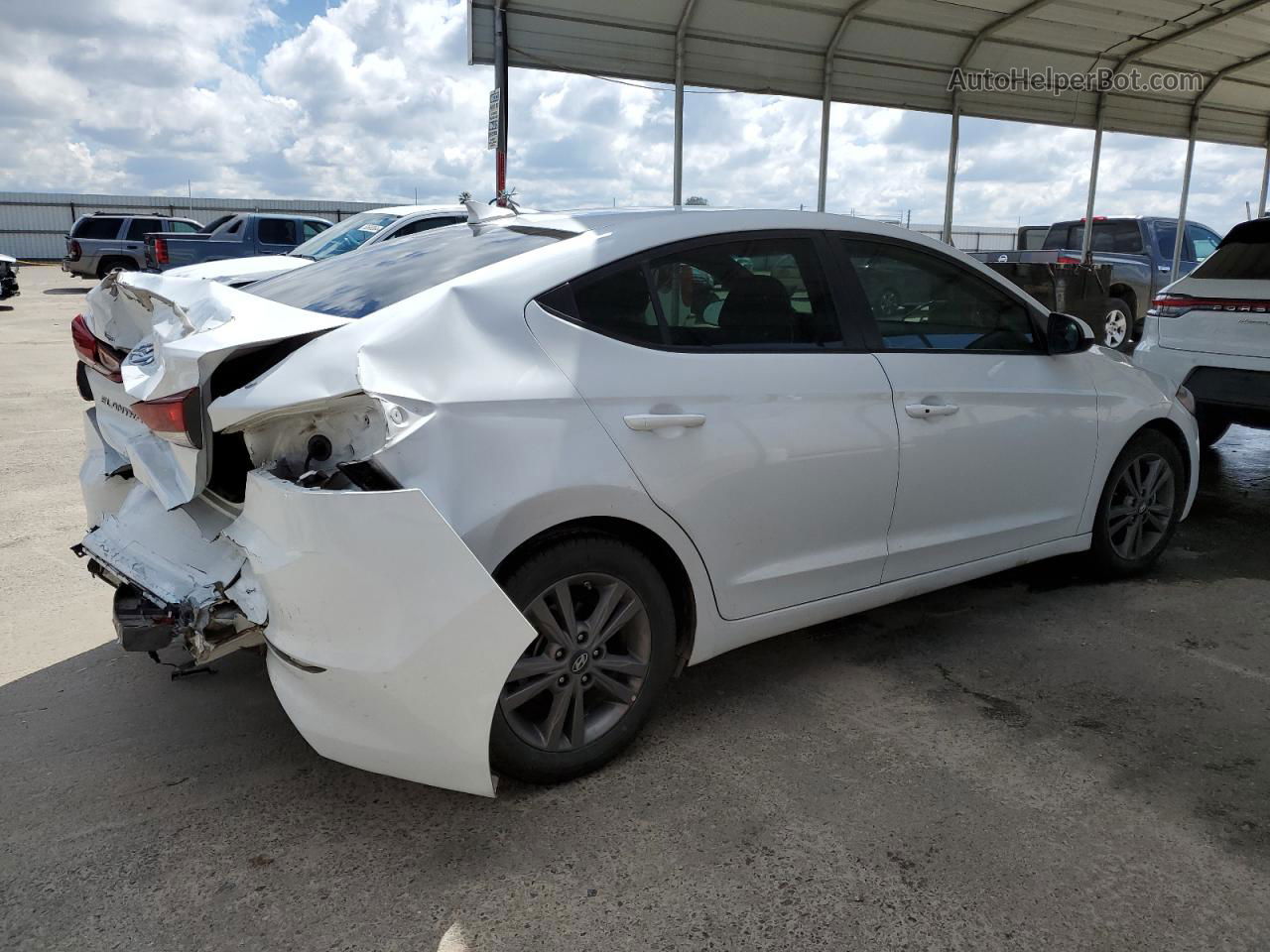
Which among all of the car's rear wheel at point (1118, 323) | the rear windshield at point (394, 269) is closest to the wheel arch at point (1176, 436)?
the rear windshield at point (394, 269)

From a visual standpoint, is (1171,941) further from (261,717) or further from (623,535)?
(261,717)

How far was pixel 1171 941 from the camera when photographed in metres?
2.23

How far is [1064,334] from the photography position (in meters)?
4.00

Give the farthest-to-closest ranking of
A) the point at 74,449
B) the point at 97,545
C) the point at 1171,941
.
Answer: the point at 74,449 → the point at 97,545 → the point at 1171,941

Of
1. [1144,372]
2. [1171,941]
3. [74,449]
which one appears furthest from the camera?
[74,449]

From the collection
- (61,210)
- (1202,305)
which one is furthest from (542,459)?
(61,210)

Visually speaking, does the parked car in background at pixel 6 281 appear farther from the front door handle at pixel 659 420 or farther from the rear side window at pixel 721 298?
the front door handle at pixel 659 420

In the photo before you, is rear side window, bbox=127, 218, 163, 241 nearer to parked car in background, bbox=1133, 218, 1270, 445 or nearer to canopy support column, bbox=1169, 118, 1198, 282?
canopy support column, bbox=1169, 118, 1198, 282

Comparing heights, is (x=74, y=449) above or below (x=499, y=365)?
below

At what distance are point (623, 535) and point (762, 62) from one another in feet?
27.0

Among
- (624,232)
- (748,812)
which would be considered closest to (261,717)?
(748,812)

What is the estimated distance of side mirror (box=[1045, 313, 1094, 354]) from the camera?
4.00m

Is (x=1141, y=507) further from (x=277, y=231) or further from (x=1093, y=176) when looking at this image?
(x=277, y=231)

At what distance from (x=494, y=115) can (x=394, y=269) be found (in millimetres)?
6922
